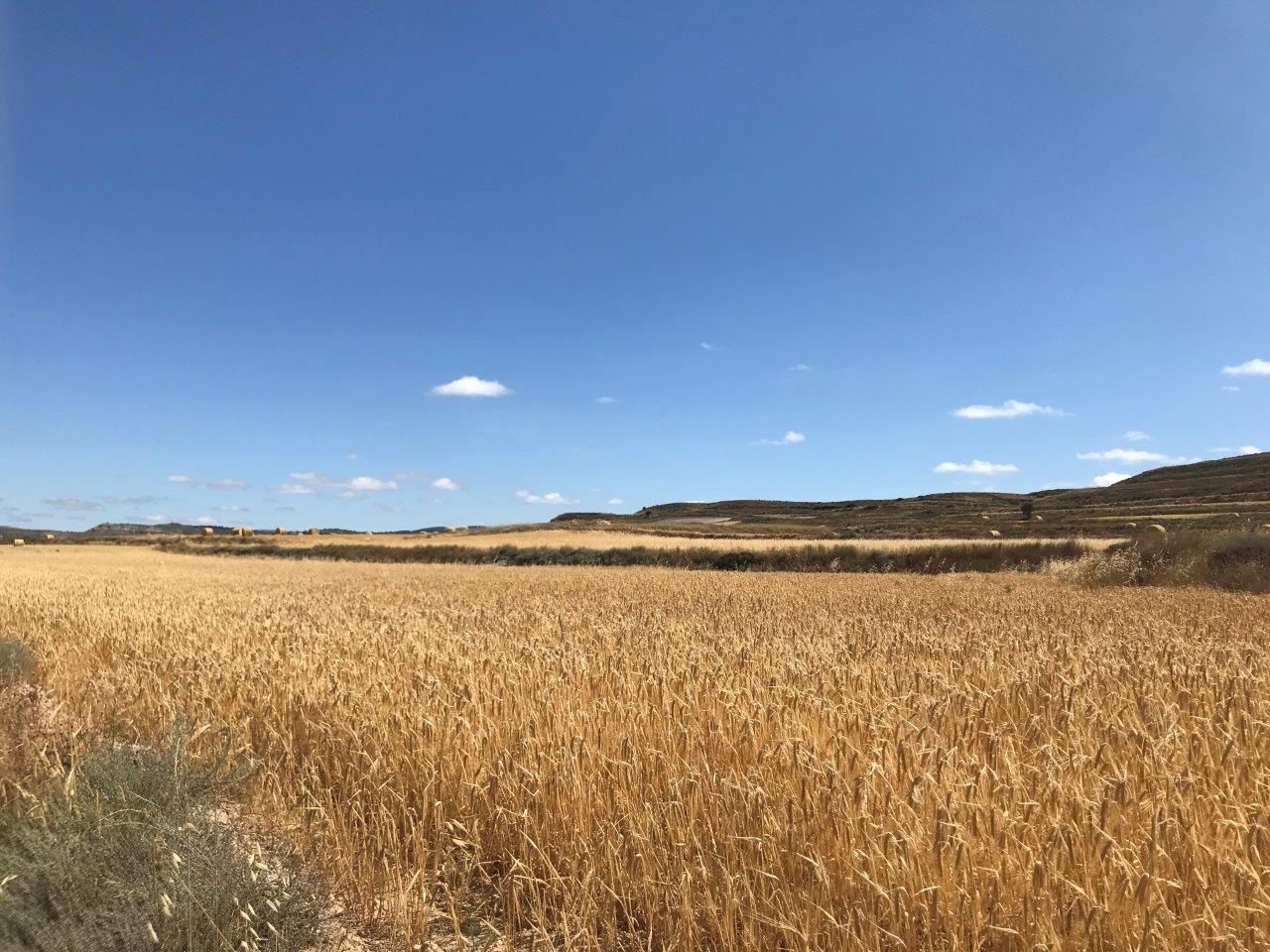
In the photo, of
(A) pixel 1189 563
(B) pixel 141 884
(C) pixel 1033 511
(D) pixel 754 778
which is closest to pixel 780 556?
(A) pixel 1189 563

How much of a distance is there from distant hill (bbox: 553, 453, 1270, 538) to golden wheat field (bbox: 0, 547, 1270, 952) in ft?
112

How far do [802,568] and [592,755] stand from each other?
26915 mm

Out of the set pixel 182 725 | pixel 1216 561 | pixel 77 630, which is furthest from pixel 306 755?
pixel 1216 561

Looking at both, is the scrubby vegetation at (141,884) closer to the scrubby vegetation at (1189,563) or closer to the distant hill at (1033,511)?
the scrubby vegetation at (1189,563)

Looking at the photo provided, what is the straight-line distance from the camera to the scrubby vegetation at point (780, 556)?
25.5 meters

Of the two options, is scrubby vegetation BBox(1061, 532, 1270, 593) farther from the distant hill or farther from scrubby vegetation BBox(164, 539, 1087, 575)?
the distant hill

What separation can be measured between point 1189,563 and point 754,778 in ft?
63.9

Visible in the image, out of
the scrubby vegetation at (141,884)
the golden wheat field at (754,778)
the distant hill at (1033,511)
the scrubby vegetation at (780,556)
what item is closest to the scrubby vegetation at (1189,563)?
the scrubby vegetation at (780,556)

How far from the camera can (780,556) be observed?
30781mm

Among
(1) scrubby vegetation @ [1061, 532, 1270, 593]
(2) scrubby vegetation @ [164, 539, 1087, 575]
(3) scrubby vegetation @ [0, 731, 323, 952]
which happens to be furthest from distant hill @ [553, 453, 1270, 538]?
(3) scrubby vegetation @ [0, 731, 323, 952]

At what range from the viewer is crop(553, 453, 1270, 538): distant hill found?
49875 millimetres

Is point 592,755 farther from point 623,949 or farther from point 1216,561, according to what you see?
point 1216,561

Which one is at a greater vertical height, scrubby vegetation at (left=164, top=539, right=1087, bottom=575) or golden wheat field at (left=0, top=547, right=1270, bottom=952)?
golden wheat field at (left=0, top=547, right=1270, bottom=952)

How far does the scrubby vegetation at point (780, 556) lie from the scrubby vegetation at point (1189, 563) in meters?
3.39
